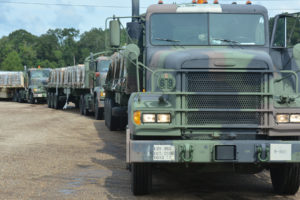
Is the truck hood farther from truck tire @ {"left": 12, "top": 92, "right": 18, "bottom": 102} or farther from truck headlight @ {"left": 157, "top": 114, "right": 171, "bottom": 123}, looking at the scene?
truck tire @ {"left": 12, "top": 92, "right": 18, "bottom": 102}

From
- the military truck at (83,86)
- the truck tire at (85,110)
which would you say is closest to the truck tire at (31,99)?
the military truck at (83,86)

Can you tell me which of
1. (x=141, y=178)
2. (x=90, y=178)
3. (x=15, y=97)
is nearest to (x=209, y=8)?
(x=141, y=178)

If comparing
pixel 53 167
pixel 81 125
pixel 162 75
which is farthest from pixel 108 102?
pixel 162 75

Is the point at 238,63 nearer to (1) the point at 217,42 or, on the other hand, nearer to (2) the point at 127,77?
(1) the point at 217,42

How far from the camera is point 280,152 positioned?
5656mm

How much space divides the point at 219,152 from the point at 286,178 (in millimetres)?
1237

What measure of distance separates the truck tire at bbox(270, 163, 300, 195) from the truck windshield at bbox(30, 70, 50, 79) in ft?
98.2

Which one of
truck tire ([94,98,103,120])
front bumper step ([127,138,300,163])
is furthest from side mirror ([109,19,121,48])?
truck tire ([94,98,103,120])

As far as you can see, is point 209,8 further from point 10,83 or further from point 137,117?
point 10,83

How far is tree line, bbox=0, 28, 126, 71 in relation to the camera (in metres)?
116

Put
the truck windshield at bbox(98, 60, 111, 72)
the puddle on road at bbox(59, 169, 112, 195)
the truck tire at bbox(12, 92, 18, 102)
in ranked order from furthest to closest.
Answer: the truck tire at bbox(12, 92, 18, 102) → the truck windshield at bbox(98, 60, 111, 72) → the puddle on road at bbox(59, 169, 112, 195)

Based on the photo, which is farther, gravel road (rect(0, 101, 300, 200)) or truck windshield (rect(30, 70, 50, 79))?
truck windshield (rect(30, 70, 50, 79))

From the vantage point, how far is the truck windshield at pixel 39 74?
35.2 m

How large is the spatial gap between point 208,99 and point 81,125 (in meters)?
11.6
